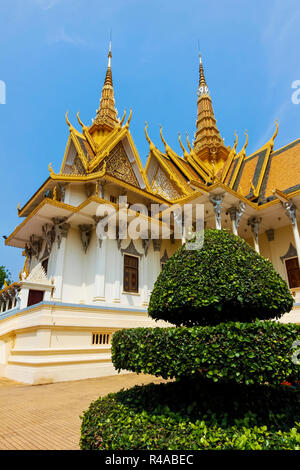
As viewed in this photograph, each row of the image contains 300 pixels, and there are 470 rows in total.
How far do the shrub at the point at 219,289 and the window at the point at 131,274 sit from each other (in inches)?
366

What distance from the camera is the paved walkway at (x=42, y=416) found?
10.3 ft

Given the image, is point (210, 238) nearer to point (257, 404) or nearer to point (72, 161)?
point (257, 404)

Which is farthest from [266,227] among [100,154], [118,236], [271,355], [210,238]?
[271,355]

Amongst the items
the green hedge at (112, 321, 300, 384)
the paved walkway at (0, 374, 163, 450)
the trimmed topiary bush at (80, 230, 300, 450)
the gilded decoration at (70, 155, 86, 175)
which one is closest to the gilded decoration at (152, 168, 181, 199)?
the gilded decoration at (70, 155, 86, 175)

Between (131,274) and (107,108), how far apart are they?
11576 millimetres

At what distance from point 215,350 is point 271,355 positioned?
0.52 m

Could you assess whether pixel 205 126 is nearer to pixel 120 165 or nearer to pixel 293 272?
pixel 120 165

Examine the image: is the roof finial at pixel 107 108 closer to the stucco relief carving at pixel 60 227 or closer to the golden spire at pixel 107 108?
the golden spire at pixel 107 108

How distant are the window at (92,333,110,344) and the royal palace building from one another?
3cm

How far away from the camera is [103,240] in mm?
11992

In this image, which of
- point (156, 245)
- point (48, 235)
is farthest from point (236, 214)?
point (48, 235)

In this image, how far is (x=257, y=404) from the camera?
320 centimetres

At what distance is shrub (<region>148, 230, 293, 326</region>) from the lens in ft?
10.4

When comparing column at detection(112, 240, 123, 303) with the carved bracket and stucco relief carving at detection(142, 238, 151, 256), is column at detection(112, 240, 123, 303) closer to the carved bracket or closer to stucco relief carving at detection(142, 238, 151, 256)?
stucco relief carving at detection(142, 238, 151, 256)
